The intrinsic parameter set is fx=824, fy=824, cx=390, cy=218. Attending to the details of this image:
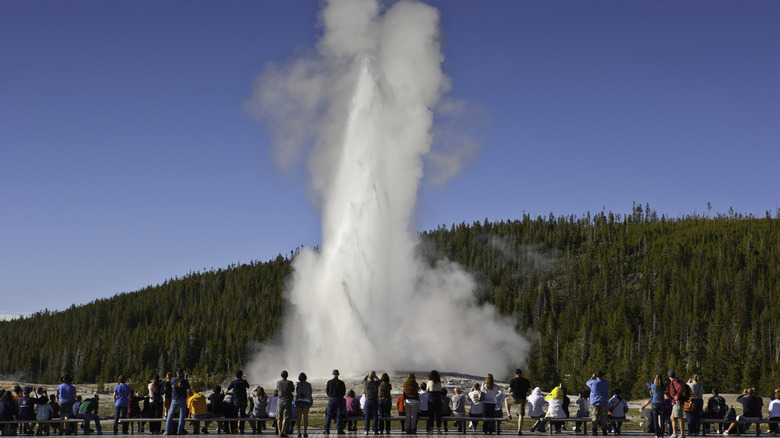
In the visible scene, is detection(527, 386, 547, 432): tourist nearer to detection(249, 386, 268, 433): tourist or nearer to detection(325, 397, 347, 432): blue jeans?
detection(325, 397, 347, 432): blue jeans

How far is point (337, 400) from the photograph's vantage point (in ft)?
69.5

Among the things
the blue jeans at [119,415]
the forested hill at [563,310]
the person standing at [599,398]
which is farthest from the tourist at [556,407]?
the forested hill at [563,310]

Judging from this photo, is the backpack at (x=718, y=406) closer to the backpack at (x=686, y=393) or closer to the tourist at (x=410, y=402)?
the backpack at (x=686, y=393)

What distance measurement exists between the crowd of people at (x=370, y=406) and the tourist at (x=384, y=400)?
1.2 inches

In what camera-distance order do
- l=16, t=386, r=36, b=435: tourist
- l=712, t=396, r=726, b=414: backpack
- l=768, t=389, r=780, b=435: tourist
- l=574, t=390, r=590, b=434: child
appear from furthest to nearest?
l=712, t=396, r=726, b=414: backpack, l=768, t=389, r=780, b=435: tourist, l=574, t=390, r=590, b=434: child, l=16, t=386, r=36, b=435: tourist

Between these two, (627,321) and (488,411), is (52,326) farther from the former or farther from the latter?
(488,411)

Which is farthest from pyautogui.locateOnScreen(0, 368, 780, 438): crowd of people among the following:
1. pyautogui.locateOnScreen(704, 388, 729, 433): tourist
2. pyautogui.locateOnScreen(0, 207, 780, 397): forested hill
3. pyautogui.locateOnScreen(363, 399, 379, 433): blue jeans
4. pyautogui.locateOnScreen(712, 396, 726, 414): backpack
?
pyautogui.locateOnScreen(0, 207, 780, 397): forested hill

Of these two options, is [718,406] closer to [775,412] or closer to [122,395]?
[775,412]

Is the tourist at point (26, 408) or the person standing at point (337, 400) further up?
the person standing at point (337, 400)

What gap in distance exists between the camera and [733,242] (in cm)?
14975

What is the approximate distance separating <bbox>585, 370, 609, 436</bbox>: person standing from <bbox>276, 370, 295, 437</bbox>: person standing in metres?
7.89

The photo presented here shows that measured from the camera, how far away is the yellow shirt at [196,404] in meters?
21.8

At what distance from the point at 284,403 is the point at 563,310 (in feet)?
393

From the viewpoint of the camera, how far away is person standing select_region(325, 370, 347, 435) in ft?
67.7
